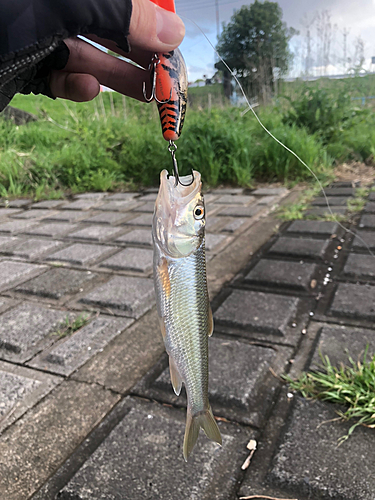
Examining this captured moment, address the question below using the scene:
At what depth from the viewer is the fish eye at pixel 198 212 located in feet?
3.26

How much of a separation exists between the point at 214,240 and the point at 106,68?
8.99 ft

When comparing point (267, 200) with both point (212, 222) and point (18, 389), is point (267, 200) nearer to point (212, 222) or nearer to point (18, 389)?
point (212, 222)

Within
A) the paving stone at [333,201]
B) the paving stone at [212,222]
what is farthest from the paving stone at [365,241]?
the paving stone at [212,222]

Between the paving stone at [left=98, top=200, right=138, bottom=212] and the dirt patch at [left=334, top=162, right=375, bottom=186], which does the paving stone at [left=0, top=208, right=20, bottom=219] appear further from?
the dirt patch at [left=334, top=162, right=375, bottom=186]

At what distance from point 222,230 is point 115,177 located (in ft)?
9.71

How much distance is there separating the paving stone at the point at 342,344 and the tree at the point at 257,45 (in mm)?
6463

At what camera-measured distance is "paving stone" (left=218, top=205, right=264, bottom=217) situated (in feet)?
15.5

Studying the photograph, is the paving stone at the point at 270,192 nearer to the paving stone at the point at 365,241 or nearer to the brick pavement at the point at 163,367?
the brick pavement at the point at 163,367

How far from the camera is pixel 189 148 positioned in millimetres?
6121

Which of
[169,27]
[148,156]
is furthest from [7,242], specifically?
[169,27]

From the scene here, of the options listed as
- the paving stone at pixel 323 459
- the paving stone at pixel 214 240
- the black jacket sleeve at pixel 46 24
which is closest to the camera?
the black jacket sleeve at pixel 46 24

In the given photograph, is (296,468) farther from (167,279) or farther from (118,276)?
(118,276)

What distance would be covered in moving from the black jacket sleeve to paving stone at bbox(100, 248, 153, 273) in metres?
2.57

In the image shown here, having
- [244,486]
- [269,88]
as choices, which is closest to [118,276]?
[244,486]
